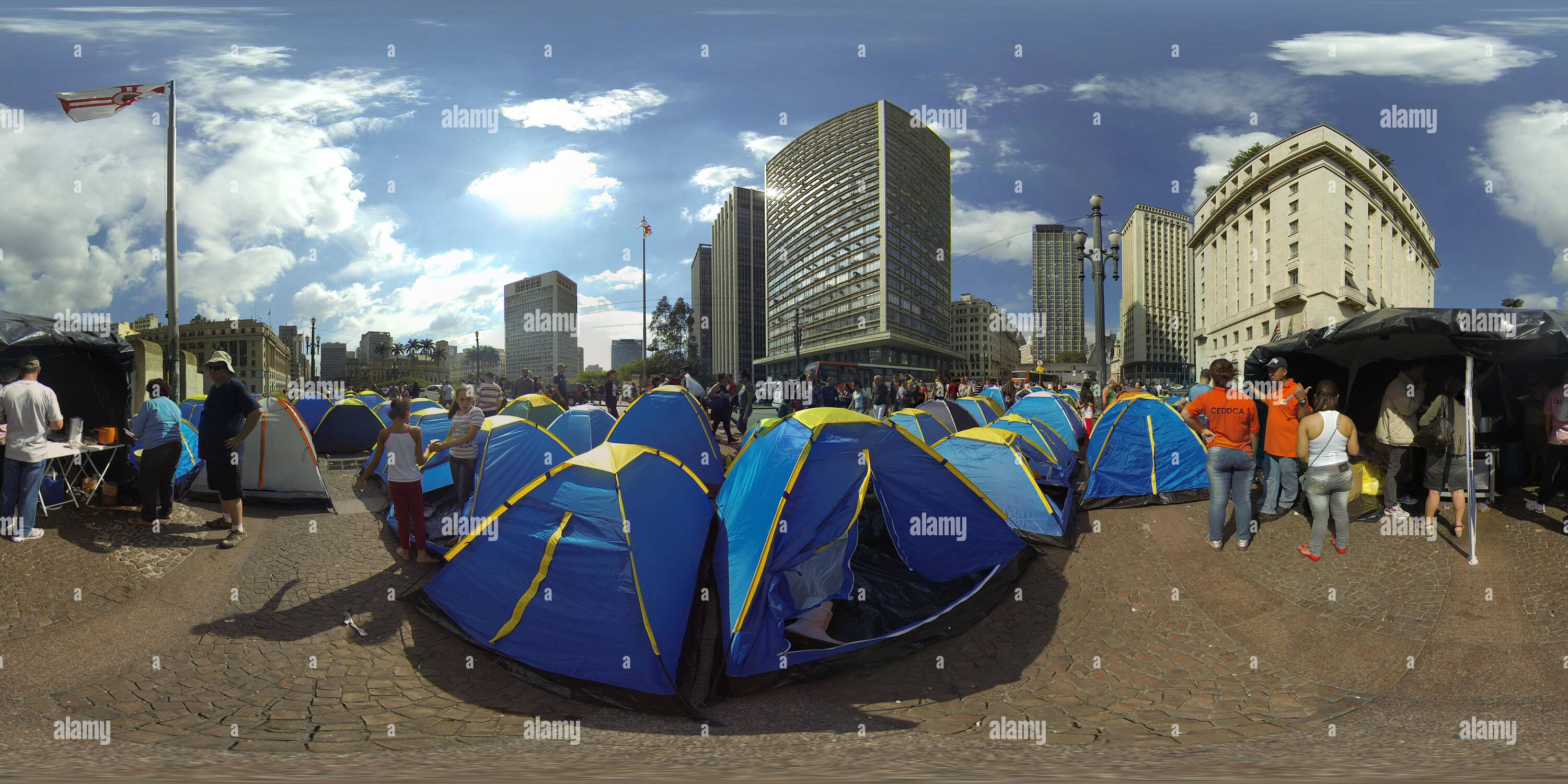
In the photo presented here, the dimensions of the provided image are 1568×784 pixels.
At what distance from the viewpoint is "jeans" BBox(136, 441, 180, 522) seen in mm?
6891

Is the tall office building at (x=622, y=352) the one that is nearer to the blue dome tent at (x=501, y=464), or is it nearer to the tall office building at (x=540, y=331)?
the tall office building at (x=540, y=331)

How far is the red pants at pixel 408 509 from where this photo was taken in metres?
6.11

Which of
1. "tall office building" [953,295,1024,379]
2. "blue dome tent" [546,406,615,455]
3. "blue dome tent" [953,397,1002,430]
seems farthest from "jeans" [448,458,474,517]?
"tall office building" [953,295,1024,379]

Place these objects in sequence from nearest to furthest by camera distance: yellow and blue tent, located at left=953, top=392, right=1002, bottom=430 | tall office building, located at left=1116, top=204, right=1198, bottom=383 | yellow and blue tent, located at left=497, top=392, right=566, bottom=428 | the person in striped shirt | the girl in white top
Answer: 1. the girl in white top
2. the person in striped shirt
3. yellow and blue tent, located at left=497, top=392, right=566, bottom=428
4. yellow and blue tent, located at left=953, top=392, right=1002, bottom=430
5. tall office building, located at left=1116, top=204, right=1198, bottom=383

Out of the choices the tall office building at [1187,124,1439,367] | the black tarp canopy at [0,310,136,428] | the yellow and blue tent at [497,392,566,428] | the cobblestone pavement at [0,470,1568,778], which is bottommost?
the cobblestone pavement at [0,470,1568,778]

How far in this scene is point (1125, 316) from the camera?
10112 centimetres

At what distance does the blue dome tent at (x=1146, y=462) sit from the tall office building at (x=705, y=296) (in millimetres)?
96915

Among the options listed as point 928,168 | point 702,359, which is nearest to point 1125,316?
point 928,168

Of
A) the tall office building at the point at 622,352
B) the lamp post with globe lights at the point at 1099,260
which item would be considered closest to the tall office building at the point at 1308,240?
the lamp post with globe lights at the point at 1099,260

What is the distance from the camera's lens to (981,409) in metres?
12.5

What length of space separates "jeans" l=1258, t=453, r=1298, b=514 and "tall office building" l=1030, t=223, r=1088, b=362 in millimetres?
72463

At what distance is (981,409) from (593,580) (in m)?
10.1

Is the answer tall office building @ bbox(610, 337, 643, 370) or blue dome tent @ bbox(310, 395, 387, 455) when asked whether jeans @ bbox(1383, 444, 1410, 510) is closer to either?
blue dome tent @ bbox(310, 395, 387, 455)

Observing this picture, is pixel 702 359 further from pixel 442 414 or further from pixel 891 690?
pixel 891 690
